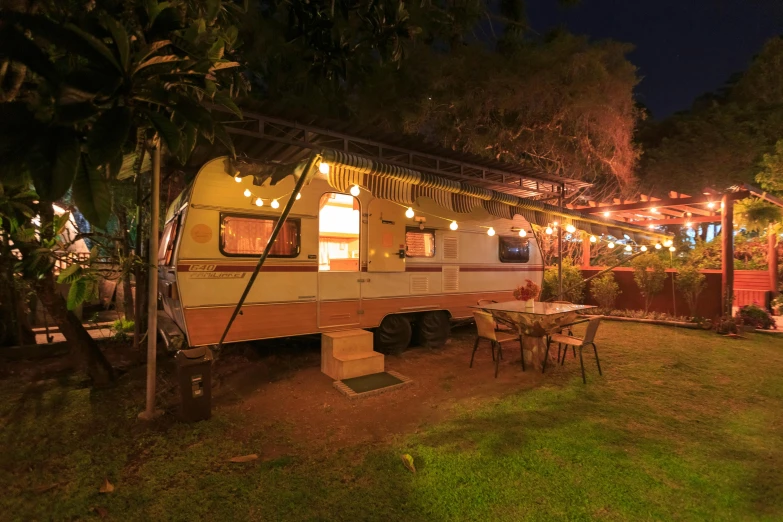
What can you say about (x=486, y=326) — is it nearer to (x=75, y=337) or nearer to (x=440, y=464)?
(x=440, y=464)

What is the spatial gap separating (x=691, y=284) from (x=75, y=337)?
12479 mm

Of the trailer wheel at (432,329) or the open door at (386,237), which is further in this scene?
the trailer wheel at (432,329)

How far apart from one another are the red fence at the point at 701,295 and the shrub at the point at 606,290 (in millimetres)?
272

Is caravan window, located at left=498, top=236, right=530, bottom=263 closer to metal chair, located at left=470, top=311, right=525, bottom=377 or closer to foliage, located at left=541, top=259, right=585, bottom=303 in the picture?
metal chair, located at left=470, top=311, right=525, bottom=377

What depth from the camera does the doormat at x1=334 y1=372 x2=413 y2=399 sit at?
196 inches

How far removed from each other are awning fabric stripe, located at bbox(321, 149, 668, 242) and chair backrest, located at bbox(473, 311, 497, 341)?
1654mm

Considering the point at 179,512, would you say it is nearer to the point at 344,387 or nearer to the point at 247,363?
the point at 344,387

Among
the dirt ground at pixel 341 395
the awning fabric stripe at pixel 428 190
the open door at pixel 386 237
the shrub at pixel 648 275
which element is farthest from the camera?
the shrub at pixel 648 275

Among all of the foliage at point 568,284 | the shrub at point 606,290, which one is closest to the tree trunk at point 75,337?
the foliage at point 568,284

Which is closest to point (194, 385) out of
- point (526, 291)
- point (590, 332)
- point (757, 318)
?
point (590, 332)

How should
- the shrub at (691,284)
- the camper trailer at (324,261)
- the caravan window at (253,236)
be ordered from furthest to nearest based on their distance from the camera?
the shrub at (691,284)
the caravan window at (253,236)
the camper trailer at (324,261)

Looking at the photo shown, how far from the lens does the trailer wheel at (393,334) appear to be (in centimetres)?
664

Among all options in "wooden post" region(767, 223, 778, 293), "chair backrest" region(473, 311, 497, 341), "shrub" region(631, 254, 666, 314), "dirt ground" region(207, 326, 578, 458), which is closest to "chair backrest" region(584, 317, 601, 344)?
"dirt ground" region(207, 326, 578, 458)

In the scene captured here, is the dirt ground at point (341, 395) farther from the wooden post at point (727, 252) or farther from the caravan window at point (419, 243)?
the wooden post at point (727, 252)
